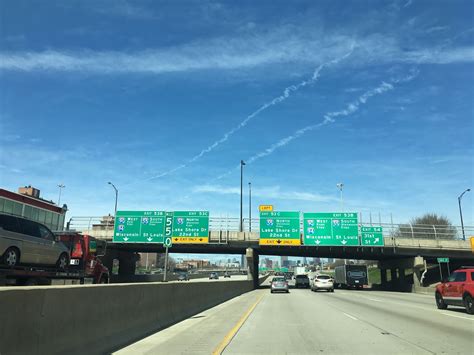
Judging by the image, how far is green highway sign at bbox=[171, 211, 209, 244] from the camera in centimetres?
4412

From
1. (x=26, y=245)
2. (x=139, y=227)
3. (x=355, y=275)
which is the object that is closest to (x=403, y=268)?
(x=355, y=275)

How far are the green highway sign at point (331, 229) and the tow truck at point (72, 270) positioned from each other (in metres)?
25.0

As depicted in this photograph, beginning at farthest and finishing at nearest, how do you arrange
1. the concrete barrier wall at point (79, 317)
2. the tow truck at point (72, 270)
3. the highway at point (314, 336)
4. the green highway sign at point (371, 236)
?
the green highway sign at point (371, 236)
the tow truck at point (72, 270)
the highway at point (314, 336)
the concrete barrier wall at point (79, 317)

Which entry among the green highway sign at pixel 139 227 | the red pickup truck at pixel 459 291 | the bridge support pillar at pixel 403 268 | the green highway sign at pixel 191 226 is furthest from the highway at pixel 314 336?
the bridge support pillar at pixel 403 268

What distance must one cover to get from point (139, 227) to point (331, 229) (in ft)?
63.7

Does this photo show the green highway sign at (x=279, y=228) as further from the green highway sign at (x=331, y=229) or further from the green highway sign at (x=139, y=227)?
the green highway sign at (x=139, y=227)

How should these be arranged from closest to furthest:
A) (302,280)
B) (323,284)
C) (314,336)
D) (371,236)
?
(314,336)
(323,284)
(371,236)
(302,280)

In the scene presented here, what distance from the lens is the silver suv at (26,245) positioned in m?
13.9

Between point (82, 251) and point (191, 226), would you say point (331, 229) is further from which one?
point (82, 251)

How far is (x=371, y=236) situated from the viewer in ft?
146

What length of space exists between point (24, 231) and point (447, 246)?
4397cm

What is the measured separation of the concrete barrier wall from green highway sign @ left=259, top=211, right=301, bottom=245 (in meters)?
31.7

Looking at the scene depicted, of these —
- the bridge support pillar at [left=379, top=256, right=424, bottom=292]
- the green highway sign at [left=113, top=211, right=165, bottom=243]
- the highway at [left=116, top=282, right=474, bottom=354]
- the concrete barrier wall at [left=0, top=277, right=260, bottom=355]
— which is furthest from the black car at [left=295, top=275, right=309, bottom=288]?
the concrete barrier wall at [left=0, top=277, right=260, bottom=355]

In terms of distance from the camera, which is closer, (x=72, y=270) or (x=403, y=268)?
(x=72, y=270)
